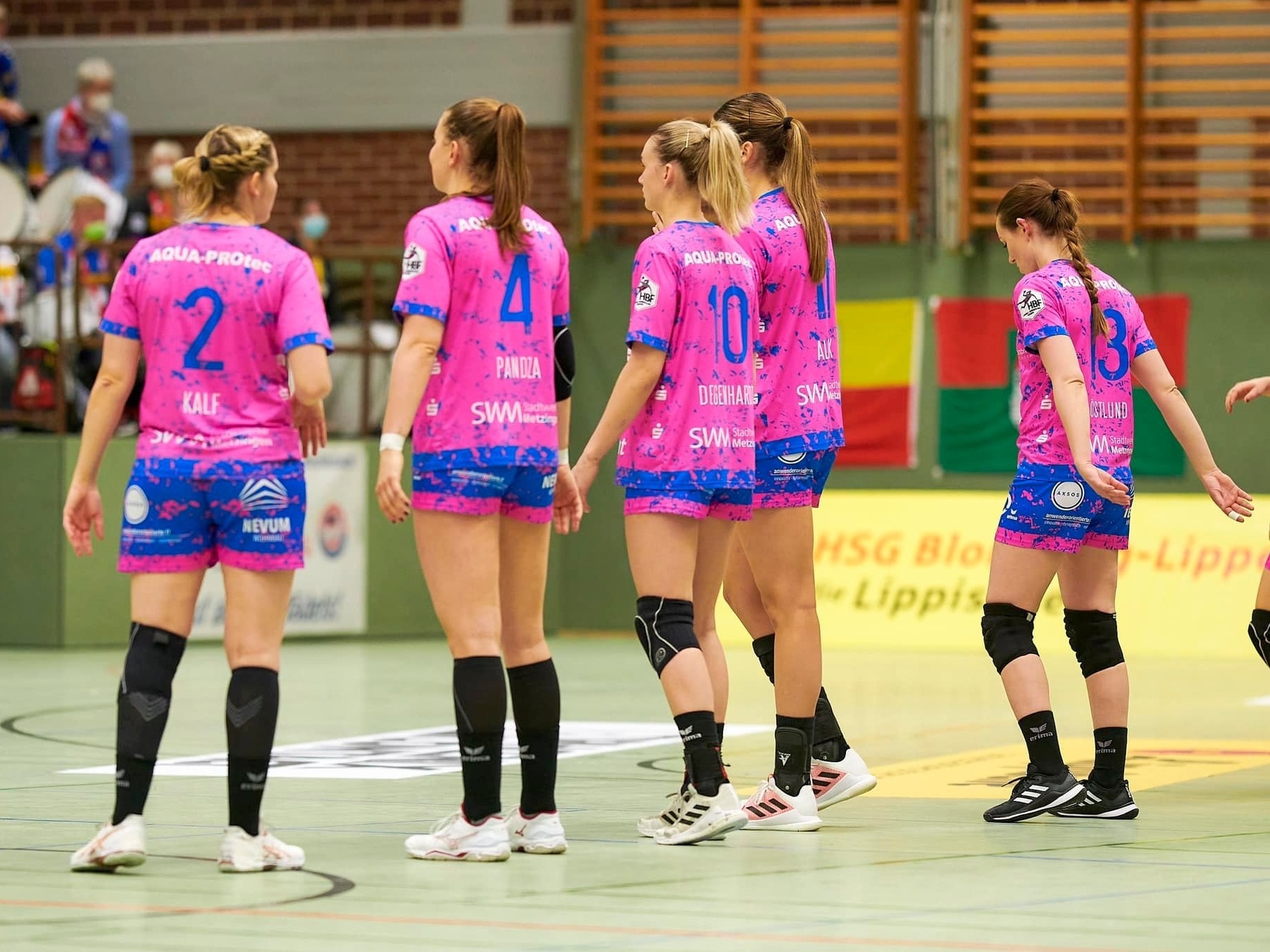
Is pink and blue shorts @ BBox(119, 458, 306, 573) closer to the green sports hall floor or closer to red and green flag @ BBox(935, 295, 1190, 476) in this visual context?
the green sports hall floor

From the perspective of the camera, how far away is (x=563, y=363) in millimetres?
5488

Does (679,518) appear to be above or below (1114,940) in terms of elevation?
above

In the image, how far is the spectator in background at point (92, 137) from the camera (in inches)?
613

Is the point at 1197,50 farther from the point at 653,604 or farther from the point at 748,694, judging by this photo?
the point at 653,604

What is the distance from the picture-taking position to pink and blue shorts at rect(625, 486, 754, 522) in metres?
5.55

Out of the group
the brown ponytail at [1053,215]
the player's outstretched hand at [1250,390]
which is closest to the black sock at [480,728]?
the brown ponytail at [1053,215]

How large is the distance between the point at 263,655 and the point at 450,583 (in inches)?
19.0

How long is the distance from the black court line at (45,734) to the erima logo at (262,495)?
343 cm

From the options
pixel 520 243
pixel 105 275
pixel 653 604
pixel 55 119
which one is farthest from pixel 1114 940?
pixel 55 119

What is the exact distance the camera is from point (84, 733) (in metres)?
8.77

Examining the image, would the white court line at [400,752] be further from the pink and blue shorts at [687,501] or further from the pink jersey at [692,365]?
the pink jersey at [692,365]

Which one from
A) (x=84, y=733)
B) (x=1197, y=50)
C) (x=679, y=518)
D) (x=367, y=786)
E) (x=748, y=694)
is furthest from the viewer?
(x=1197, y=50)

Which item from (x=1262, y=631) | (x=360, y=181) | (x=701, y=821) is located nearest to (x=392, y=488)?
(x=701, y=821)

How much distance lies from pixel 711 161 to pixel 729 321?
0.43 m
